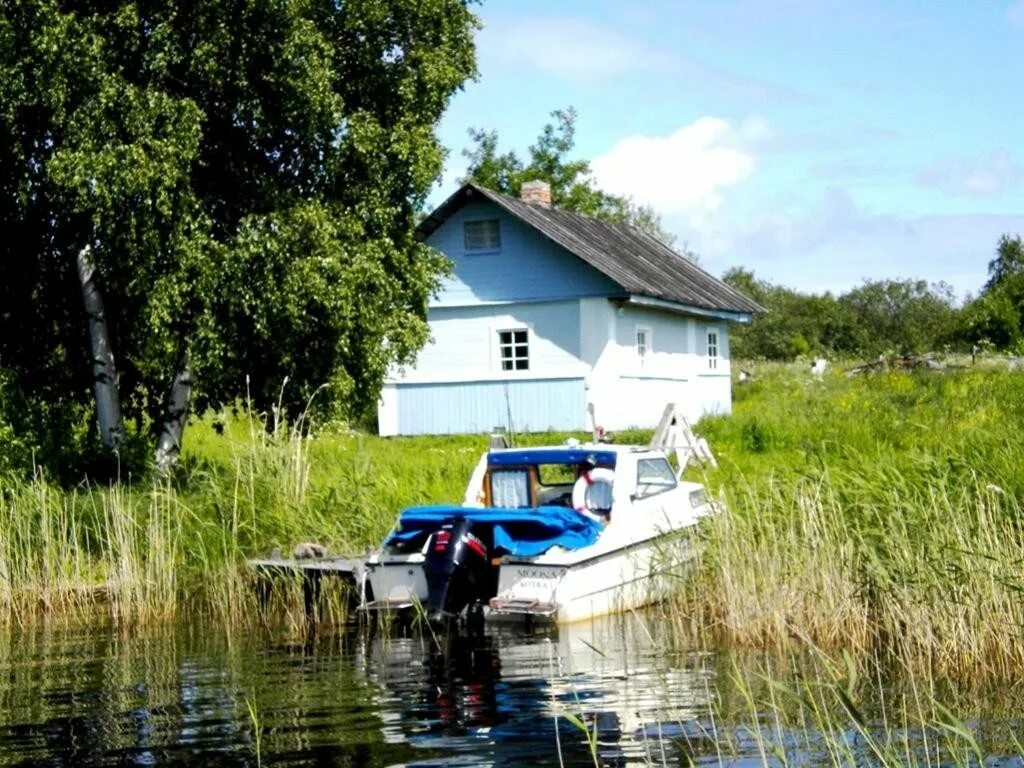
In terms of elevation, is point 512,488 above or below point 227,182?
below

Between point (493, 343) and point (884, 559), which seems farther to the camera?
point (493, 343)

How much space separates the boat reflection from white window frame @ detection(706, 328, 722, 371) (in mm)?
25012

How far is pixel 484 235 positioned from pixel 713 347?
27.7 feet

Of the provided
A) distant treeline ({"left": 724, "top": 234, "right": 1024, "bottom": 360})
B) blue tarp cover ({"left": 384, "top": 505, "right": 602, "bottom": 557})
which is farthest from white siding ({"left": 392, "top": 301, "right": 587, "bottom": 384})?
distant treeline ({"left": 724, "top": 234, "right": 1024, "bottom": 360})

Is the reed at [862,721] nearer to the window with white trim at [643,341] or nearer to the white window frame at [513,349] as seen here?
the white window frame at [513,349]

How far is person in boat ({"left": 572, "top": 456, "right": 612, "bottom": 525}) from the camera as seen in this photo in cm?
1647

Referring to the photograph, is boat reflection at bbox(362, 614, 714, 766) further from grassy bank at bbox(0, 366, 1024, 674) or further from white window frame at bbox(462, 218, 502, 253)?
white window frame at bbox(462, 218, 502, 253)

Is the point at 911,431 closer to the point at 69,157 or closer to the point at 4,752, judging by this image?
the point at 69,157

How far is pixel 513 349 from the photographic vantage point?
3412 centimetres

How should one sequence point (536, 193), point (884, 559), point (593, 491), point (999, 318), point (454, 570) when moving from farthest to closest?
point (999, 318), point (536, 193), point (593, 491), point (454, 570), point (884, 559)

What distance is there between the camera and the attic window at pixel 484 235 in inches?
1359

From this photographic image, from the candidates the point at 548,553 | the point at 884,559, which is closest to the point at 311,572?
the point at 548,553

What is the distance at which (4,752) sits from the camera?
9719 mm

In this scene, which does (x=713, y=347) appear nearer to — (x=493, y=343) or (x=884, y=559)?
(x=493, y=343)
